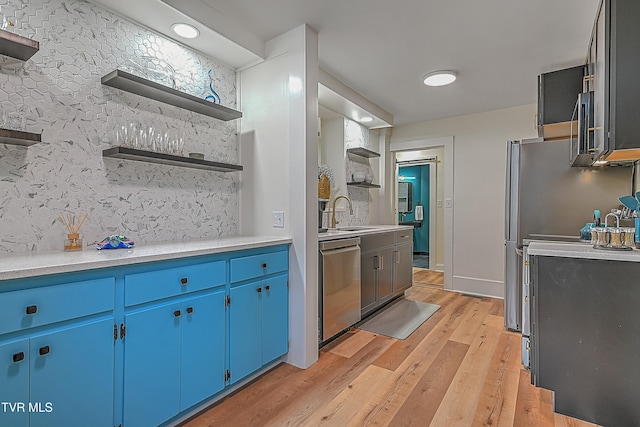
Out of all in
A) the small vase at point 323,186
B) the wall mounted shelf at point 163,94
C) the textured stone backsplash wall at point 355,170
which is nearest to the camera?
the wall mounted shelf at point 163,94

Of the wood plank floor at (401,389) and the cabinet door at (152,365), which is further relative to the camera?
the wood plank floor at (401,389)

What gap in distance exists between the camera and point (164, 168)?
218cm

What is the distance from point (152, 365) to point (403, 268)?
312 cm

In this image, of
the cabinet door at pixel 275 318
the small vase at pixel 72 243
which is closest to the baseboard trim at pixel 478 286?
the cabinet door at pixel 275 318

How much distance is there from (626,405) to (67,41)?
11.3 ft

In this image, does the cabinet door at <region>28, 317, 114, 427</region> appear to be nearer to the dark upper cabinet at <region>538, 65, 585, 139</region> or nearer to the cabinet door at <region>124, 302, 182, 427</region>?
the cabinet door at <region>124, 302, 182, 427</region>

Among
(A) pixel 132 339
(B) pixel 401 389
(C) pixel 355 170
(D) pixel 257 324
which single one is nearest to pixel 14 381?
(A) pixel 132 339

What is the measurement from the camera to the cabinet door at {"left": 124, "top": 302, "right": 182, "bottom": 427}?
4.75ft

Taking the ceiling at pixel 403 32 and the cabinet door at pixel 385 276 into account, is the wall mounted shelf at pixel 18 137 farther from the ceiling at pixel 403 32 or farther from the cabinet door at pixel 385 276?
the cabinet door at pixel 385 276

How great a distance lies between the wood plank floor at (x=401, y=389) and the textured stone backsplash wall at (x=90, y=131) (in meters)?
1.21

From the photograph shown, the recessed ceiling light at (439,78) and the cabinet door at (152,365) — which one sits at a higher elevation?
the recessed ceiling light at (439,78)

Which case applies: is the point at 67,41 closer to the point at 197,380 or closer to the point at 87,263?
the point at 87,263

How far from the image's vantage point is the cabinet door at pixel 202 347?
167cm

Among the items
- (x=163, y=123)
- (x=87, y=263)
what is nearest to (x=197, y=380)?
(x=87, y=263)
